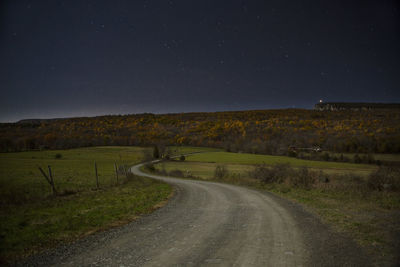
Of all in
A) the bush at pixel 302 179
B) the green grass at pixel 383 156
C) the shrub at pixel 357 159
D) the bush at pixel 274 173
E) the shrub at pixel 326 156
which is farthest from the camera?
the shrub at pixel 326 156

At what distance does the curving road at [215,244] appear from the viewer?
19.7 ft

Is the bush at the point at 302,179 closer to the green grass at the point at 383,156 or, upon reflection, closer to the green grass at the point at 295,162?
the green grass at the point at 295,162

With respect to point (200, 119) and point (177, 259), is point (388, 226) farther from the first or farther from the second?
point (200, 119)

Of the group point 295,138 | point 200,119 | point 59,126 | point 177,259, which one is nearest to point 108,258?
point 177,259

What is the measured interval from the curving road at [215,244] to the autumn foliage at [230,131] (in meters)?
72.2

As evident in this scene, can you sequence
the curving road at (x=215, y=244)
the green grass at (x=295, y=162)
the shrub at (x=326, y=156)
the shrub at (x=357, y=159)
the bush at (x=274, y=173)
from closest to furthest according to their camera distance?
the curving road at (x=215, y=244)
the bush at (x=274, y=173)
the green grass at (x=295, y=162)
the shrub at (x=357, y=159)
the shrub at (x=326, y=156)

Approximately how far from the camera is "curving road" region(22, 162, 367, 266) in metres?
5.99

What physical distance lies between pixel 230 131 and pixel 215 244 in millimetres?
119460

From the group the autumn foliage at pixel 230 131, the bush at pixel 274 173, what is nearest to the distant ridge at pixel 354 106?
the autumn foliage at pixel 230 131

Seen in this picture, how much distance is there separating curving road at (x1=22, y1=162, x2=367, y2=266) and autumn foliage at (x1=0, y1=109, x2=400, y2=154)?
72202 millimetres

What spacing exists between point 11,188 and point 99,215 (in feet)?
28.7

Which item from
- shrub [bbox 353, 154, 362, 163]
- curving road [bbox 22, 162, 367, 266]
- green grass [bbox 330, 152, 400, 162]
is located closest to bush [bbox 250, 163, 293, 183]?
curving road [bbox 22, 162, 367, 266]

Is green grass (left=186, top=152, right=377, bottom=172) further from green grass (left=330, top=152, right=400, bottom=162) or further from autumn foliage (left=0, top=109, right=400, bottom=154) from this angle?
autumn foliage (left=0, top=109, right=400, bottom=154)

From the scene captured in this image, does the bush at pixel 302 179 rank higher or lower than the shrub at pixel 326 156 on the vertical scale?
higher
